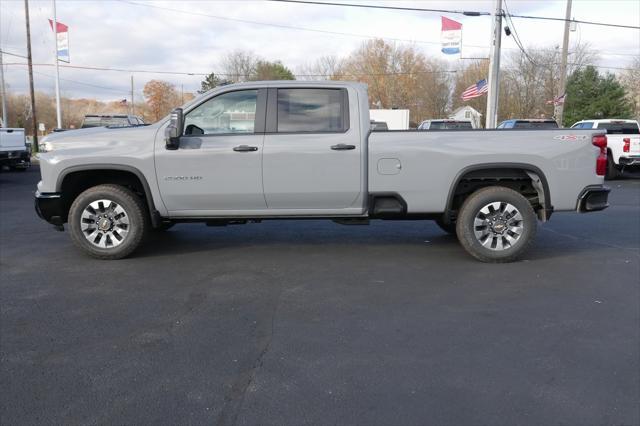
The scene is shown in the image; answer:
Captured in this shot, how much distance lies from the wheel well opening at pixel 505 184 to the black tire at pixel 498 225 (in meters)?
0.18

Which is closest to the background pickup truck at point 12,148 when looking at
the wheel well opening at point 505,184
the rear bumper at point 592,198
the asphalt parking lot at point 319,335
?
the asphalt parking lot at point 319,335

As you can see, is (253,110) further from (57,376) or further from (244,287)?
(57,376)

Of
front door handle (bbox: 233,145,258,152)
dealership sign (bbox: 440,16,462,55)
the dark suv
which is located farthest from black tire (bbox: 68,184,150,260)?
dealership sign (bbox: 440,16,462,55)

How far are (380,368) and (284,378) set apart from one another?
25.1 inches

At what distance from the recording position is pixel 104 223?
6.18 metres

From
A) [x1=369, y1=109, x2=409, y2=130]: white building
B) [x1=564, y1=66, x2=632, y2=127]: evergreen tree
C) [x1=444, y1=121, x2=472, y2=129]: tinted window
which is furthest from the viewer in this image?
[x1=564, y1=66, x2=632, y2=127]: evergreen tree

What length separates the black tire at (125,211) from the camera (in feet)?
20.1

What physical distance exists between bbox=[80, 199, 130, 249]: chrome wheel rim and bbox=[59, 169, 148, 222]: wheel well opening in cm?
34

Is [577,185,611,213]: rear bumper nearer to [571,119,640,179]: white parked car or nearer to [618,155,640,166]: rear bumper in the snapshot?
[571,119,640,179]: white parked car

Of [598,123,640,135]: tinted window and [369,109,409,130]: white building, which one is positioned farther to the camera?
[369,109,409,130]: white building

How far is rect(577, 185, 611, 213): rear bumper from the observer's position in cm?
611

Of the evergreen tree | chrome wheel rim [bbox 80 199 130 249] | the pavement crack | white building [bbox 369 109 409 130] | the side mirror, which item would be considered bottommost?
the pavement crack

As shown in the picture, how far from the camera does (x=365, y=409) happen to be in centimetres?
303

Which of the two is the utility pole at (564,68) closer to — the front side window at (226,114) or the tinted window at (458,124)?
the tinted window at (458,124)
